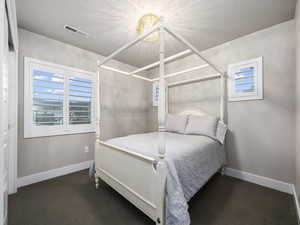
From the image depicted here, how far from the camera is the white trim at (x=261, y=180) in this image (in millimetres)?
1883

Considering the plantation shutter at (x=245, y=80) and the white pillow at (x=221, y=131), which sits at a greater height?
the plantation shutter at (x=245, y=80)

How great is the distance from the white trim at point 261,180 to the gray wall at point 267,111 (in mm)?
66

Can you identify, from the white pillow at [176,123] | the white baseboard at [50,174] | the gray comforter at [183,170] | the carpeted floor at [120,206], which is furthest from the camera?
the white pillow at [176,123]

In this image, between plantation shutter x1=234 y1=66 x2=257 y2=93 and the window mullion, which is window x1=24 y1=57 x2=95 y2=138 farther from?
plantation shutter x1=234 y1=66 x2=257 y2=93

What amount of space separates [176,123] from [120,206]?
5.57 ft

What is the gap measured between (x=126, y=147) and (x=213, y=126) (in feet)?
4.97

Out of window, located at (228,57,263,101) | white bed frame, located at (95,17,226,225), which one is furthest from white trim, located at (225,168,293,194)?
white bed frame, located at (95,17,226,225)

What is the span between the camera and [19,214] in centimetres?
147

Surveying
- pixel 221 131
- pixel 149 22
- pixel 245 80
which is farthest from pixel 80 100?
pixel 245 80

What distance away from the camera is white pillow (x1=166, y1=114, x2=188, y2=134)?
2.62 meters

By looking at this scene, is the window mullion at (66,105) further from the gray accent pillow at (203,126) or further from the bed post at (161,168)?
the gray accent pillow at (203,126)

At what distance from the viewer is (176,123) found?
8.89 ft

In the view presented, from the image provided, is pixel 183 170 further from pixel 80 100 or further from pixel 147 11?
pixel 80 100

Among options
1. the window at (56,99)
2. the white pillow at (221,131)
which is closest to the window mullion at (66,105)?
the window at (56,99)
